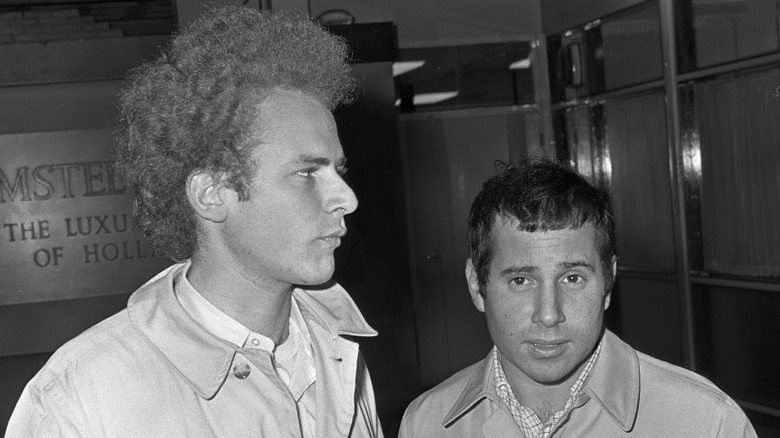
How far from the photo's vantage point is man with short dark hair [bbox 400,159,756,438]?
1.64 metres

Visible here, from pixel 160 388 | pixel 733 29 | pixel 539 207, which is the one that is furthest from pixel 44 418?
pixel 733 29

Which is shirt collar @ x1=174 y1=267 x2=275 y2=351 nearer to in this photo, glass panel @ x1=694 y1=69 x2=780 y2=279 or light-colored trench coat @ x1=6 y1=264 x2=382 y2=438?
light-colored trench coat @ x1=6 y1=264 x2=382 y2=438

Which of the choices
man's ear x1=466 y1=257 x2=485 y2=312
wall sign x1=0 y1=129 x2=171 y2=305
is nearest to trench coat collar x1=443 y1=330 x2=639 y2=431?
man's ear x1=466 y1=257 x2=485 y2=312

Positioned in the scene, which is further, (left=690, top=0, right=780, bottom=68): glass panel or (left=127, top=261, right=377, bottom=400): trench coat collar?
(left=690, top=0, right=780, bottom=68): glass panel

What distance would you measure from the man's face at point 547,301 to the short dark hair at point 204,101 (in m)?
0.51

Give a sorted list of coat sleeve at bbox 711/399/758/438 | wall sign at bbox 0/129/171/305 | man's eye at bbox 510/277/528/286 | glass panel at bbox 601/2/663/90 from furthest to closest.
Answer: glass panel at bbox 601/2/663/90 < wall sign at bbox 0/129/171/305 < man's eye at bbox 510/277/528/286 < coat sleeve at bbox 711/399/758/438

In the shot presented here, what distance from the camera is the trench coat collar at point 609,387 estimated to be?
1664 mm

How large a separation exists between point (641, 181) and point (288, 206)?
5.40 metres

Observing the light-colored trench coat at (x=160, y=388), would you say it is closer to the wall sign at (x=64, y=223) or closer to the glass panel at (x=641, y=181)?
the wall sign at (x=64, y=223)

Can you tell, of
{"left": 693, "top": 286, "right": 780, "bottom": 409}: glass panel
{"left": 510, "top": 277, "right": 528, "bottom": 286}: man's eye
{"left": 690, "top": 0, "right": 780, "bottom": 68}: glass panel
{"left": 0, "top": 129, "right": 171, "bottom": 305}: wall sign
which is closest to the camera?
{"left": 510, "top": 277, "right": 528, "bottom": 286}: man's eye

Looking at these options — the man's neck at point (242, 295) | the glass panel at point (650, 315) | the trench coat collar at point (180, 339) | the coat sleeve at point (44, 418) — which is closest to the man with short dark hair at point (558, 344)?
the man's neck at point (242, 295)

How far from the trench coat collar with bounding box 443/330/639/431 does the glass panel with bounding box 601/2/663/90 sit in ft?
15.3

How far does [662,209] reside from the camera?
6254 mm

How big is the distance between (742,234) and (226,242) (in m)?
4.69
